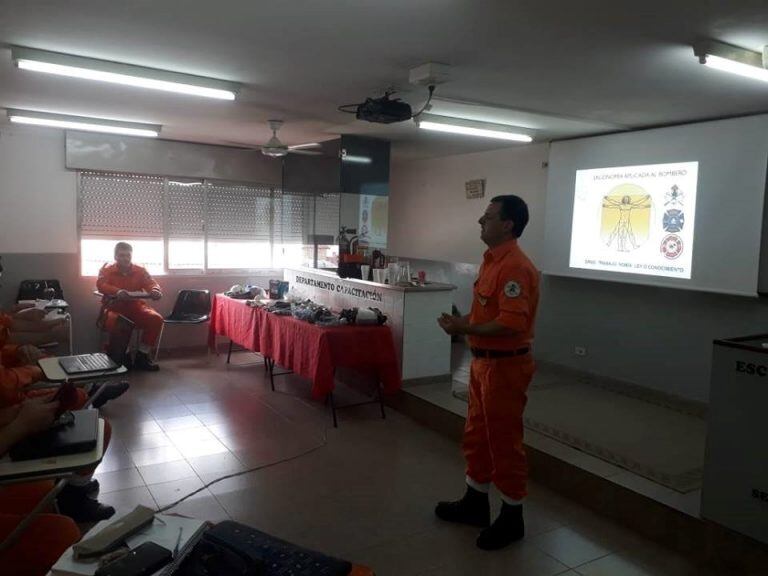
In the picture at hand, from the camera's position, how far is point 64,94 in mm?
4336

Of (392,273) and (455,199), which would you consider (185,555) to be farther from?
(455,199)

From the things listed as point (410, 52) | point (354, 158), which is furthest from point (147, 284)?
point (410, 52)

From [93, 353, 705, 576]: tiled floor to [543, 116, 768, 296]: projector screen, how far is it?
2.34m

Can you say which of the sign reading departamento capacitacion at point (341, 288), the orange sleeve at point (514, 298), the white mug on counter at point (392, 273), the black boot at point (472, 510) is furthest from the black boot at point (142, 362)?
the orange sleeve at point (514, 298)

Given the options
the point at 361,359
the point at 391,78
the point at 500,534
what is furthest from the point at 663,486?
the point at 391,78

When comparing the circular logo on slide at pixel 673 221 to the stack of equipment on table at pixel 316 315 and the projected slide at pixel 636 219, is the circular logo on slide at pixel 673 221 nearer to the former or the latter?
the projected slide at pixel 636 219

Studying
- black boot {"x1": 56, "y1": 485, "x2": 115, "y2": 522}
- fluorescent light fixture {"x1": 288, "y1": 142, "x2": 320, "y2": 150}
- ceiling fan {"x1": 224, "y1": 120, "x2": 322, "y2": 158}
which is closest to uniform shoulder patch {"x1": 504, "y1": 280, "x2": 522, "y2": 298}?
black boot {"x1": 56, "y1": 485, "x2": 115, "y2": 522}

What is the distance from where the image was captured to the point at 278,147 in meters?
5.27

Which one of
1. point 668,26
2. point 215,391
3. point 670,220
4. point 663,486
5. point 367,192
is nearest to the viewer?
point 668,26

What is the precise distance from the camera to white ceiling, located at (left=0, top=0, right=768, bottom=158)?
247 cm

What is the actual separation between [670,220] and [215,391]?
437 centimetres

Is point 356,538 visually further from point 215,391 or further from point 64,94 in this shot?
point 64,94

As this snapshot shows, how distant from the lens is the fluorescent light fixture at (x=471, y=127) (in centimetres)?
461

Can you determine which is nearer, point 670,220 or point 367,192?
point 670,220
